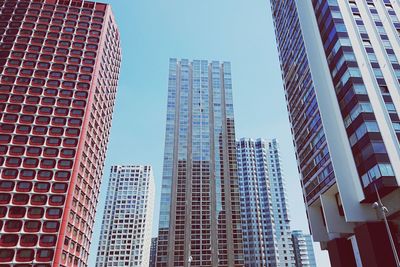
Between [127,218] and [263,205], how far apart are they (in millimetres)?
77841

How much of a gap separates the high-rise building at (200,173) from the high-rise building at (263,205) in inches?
1670

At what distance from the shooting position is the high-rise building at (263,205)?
14150 centimetres

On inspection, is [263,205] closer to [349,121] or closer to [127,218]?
[127,218]

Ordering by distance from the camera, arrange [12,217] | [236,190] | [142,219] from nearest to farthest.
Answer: [12,217]
[236,190]
[142,219]

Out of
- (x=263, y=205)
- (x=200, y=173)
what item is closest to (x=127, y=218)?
(x=263, y=205)

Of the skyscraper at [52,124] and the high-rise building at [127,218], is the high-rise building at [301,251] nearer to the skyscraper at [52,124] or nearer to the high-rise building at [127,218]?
the high-rise building at [127,218]

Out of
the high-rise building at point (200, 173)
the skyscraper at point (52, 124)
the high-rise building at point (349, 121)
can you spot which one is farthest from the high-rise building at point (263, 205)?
the high-rise building at point (349, 121)

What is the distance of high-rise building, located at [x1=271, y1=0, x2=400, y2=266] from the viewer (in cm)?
4156

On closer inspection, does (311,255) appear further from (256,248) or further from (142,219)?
(142,219)

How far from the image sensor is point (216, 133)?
124 m

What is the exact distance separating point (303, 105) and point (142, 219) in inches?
5477

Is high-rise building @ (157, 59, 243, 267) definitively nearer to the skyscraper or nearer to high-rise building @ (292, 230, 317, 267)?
the skyscraper

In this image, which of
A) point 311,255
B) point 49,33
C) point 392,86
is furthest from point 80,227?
point 311,255

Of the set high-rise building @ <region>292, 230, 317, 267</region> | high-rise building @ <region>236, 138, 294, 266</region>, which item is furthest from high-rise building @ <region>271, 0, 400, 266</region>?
high-rise building @ <region>292, 230, 317, 267</region>
